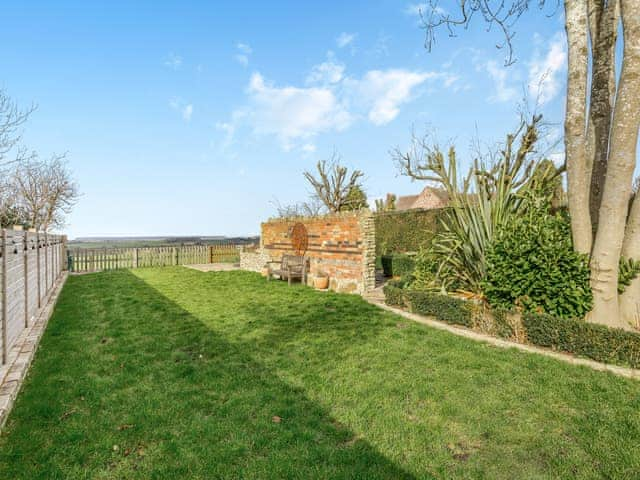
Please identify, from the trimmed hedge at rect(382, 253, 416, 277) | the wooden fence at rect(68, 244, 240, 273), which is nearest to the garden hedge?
the trimmed hedge at rect(382, 253, 416, 277)

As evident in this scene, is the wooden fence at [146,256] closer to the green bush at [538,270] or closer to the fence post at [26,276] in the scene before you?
the fence post at [26,276]

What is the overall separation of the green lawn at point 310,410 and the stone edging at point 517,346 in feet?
0.85

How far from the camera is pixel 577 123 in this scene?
5023 millimetres

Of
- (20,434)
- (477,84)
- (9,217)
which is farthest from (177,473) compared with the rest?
(9,217)

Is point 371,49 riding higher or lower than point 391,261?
higher

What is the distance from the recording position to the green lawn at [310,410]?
7.83 ft

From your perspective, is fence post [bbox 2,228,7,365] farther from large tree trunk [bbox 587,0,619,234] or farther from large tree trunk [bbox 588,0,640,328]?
large tree trunk [bbox 587,0,619,234]

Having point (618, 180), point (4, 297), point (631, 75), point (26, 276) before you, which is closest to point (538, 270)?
point (618, 180)

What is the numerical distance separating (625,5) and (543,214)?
2.97 m

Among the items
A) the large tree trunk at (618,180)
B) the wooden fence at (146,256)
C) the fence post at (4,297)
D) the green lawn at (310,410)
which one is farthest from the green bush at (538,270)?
the wooden fence at (146,256)

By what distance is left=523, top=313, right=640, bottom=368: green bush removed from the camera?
3979 mm

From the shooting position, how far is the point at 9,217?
63.8 feet

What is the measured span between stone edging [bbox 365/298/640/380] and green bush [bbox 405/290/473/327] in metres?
0.11

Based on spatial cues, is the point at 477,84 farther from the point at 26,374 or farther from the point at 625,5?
the point at 26,374
